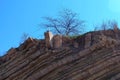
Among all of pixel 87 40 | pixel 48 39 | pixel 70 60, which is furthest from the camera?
pixel 48 39

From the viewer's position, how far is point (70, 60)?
10.9 m

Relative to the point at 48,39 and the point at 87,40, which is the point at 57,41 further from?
the point at 87,40

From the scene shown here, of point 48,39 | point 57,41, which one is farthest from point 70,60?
point 48,39

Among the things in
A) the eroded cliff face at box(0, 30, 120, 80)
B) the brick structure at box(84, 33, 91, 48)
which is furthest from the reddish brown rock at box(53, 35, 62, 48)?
the brick structure at box(84, 33, 91, 48)

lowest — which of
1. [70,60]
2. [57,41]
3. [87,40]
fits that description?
[70,60]

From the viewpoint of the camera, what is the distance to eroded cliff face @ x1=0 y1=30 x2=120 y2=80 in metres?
10.4

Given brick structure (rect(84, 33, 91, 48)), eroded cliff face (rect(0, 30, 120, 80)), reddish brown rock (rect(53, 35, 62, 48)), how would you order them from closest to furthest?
eroded cliff face (rect(0, 30, 120, 80)) → brick structure (rect(84, 33, 91, 48)) → reddish brown rock (rect(53, 35, 62, 48))

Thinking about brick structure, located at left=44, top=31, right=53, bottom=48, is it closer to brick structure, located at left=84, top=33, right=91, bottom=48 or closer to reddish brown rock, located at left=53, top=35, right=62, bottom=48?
reddish brown rock, located at left=53, top=35, right=62, bottom=48

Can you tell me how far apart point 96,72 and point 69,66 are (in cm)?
84

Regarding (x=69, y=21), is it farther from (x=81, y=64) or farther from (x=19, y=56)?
(x=81, y=64)

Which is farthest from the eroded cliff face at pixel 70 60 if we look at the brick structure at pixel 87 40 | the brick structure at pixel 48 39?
the brick structure at pixel 48 39

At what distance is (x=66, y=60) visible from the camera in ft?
35.9

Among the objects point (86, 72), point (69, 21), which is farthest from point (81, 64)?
point (69, 21)

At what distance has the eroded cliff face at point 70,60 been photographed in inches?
410
